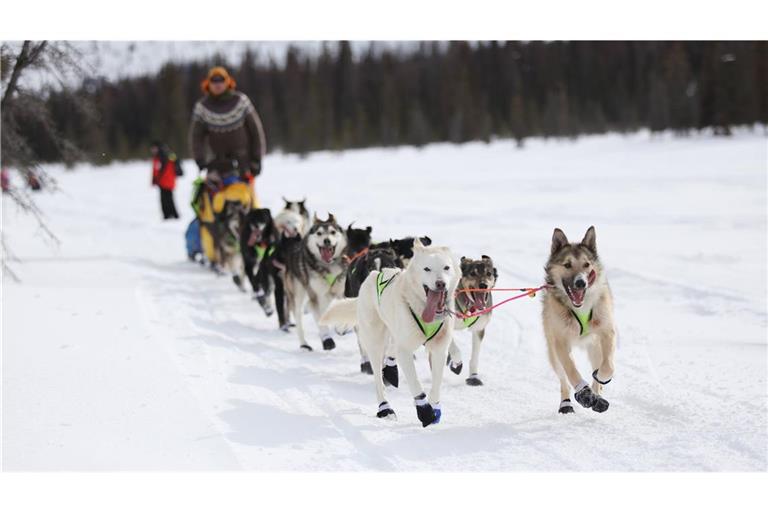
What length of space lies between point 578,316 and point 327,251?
8.19 ft

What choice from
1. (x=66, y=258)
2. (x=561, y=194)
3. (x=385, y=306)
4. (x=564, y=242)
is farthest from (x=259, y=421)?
(x=561, y=194)

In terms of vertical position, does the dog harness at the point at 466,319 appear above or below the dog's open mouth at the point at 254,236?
below

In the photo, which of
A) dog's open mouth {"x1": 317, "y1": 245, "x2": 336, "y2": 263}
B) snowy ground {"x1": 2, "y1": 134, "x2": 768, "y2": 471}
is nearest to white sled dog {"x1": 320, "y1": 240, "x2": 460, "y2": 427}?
snowy ground {"x1": 2, "y1": 134, "x2": 768, "y2": 471}

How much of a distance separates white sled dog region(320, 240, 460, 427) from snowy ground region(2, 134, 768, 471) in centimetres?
25

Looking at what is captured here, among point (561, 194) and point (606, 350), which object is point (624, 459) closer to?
point (606, 350)

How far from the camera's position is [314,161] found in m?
24.1

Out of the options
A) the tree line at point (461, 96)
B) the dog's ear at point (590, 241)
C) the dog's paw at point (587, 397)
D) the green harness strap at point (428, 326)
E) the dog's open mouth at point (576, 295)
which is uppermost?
the tree line at point (461, 96)

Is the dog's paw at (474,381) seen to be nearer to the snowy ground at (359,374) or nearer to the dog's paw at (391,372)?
the snowy ground at (359,374)

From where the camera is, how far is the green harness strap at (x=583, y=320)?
4.52 metres

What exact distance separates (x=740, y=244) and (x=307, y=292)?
663 cm

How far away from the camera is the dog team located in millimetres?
4234

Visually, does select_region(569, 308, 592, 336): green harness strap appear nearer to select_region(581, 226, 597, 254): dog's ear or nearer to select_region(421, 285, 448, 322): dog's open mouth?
select_region(581, 226, 597, 254): dog's ear

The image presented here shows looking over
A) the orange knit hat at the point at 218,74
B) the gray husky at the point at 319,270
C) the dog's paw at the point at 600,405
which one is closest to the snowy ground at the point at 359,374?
the dog's paw at the point at 600,405

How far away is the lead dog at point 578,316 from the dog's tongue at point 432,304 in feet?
2.21
